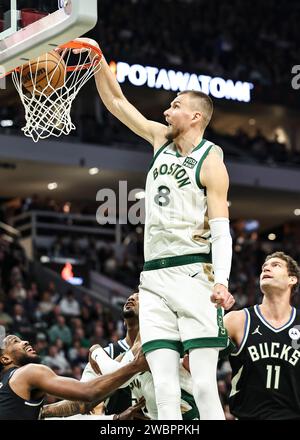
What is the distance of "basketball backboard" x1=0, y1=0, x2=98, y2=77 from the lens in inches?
256

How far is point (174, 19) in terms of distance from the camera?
33.7 meters

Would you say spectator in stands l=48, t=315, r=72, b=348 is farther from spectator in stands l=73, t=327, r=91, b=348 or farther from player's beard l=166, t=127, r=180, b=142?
player's beard l=166, t=127, r=180, b=142

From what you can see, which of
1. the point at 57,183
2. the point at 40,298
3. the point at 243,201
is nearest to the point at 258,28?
the point at 243,201

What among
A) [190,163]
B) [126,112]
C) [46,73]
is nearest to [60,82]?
[46,73]

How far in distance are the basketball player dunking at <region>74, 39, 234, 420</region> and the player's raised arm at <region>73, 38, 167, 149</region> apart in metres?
0.11

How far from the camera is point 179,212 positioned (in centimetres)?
650

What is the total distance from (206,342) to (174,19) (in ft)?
93.0

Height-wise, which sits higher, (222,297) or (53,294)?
(53,294)

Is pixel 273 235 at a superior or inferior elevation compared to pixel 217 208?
superior

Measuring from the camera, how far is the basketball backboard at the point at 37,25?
6.51 metres

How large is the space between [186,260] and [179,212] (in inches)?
11.9

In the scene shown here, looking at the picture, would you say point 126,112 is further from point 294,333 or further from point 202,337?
point 294,333

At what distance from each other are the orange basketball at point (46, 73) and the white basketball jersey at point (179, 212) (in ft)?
4.21
